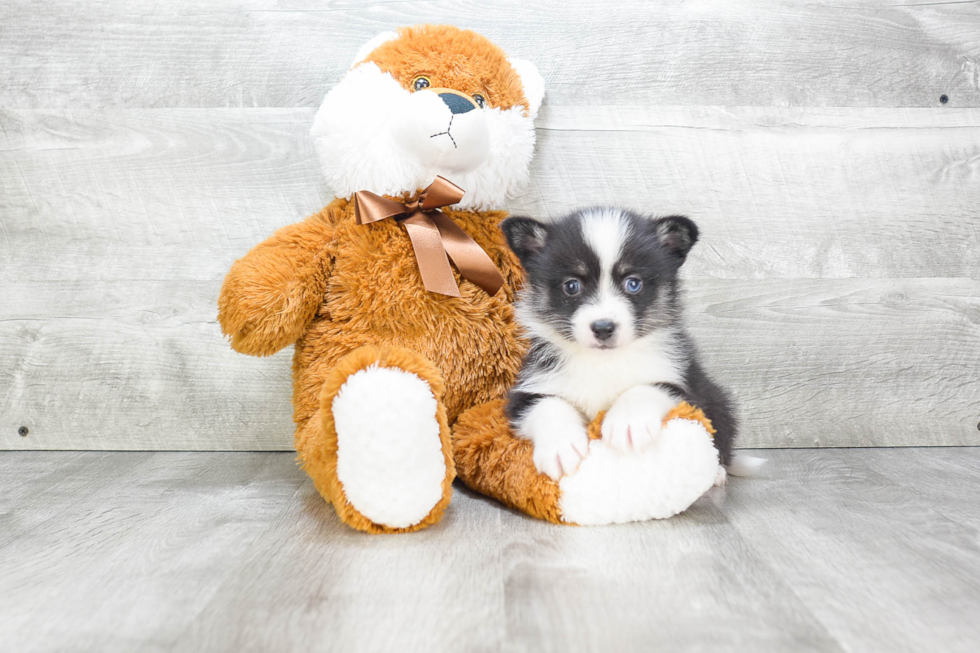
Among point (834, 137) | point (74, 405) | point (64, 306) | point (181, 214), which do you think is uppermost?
point (834, 137)

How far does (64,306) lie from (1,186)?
34 centimetres

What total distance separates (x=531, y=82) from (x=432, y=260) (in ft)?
1.72

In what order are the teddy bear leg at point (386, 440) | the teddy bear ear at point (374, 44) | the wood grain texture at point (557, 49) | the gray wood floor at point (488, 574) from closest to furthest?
the gray wood floor at point (488, 574) → the teddy bear leg at point (386, 440) → the teddy bear ear at point (374, 44) → the wood grain texture at point (557, 49)

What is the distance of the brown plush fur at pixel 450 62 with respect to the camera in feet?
4.89

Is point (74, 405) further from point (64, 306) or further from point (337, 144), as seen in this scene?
point (337, 144)

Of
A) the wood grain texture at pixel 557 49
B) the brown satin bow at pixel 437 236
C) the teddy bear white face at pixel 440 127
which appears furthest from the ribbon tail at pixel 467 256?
the wood grain texture at pixel 557 49

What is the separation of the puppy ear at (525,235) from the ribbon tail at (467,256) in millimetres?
83

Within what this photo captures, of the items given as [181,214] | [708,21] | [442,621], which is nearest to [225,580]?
[442,621]

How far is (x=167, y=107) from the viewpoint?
186 centimetres

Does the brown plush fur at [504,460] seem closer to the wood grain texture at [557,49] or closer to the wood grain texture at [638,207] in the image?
the wood grain texture at [638,207]

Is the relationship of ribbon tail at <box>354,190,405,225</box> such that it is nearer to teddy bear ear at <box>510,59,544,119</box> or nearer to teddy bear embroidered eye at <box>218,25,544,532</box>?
teddy bear embroidered eye at <box>218,25,544,532</box>

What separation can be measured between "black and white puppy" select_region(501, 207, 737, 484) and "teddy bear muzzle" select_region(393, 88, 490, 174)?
18 centimetres

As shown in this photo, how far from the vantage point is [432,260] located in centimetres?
147

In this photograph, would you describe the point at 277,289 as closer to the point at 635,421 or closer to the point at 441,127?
the point at 441,127
